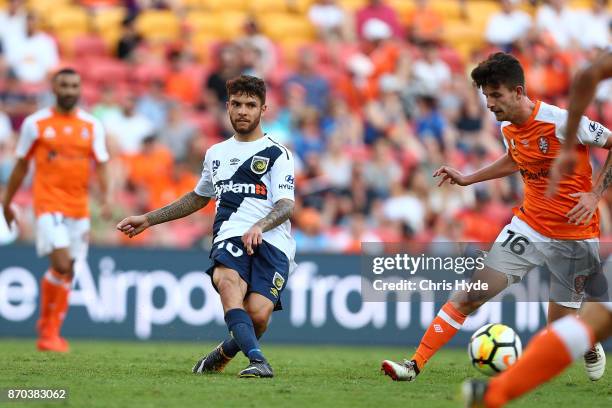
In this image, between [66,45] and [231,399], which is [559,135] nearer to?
[231,399]

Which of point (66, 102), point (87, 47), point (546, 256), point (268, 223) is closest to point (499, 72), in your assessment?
point (546, 256)

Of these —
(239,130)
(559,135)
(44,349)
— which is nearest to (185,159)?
(44,349)

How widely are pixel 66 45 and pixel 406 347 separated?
802 cm

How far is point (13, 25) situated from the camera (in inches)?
675

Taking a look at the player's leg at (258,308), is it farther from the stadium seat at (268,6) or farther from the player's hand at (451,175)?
the stadium seat at (268,6)

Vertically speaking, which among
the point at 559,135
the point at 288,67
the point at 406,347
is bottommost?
the point at 406,347

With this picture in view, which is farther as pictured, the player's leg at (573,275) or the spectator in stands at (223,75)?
the spectator in stands at (223,75)

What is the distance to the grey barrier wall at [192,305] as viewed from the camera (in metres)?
13.1

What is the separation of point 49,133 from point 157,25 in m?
7.93

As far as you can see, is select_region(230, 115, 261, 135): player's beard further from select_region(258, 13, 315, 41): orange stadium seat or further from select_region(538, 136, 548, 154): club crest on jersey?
select_region(258, 13, 315, 41): orange stadium seat

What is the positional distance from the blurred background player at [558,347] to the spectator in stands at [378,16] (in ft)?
43.2

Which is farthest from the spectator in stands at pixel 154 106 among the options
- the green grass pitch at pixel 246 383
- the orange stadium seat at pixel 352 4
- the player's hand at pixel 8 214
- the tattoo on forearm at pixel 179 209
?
the tattoo on forearm at pixel 179 209

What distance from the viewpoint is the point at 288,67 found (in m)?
18.2

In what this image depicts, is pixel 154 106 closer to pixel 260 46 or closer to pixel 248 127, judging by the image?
pixel 260 46
